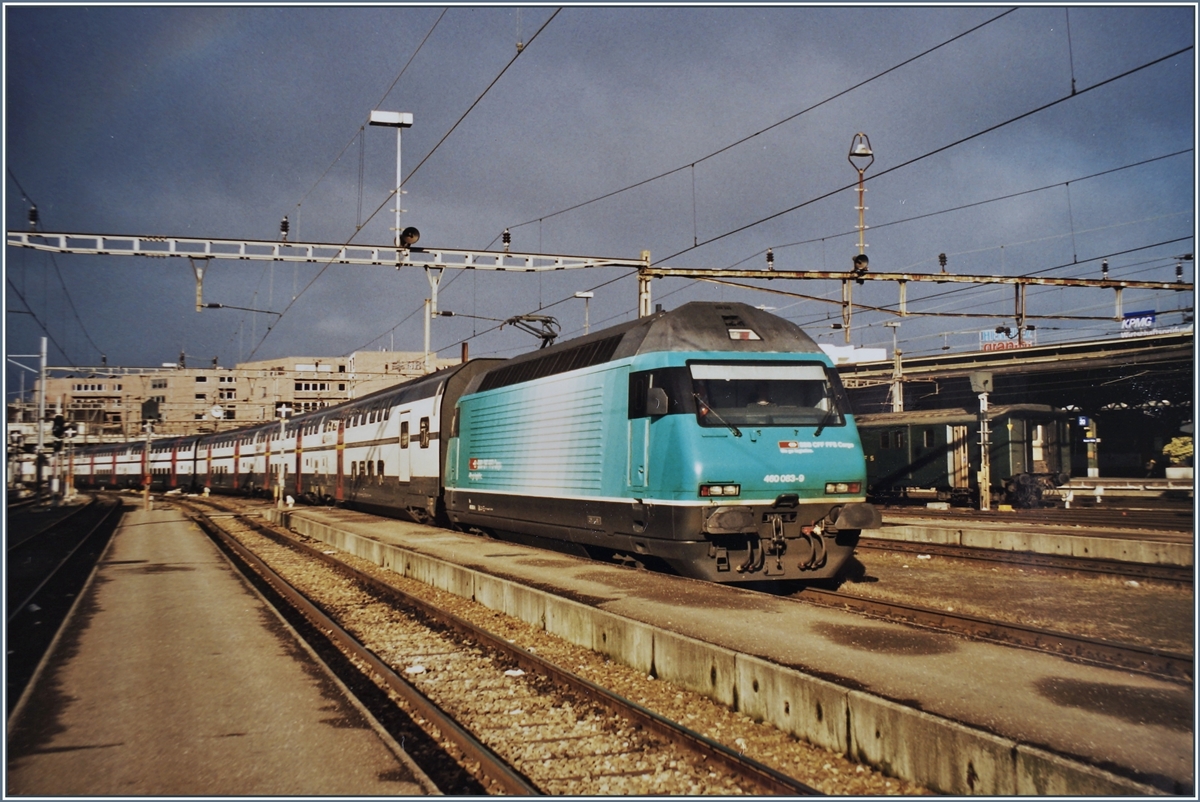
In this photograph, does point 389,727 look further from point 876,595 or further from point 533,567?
point 876,595

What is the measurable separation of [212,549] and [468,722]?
51.8 feet

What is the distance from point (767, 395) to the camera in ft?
38.5

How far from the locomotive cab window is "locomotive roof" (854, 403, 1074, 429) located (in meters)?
19.2

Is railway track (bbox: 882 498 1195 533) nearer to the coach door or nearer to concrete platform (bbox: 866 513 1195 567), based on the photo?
concrete platform (bbox: 866 513 1195 567)

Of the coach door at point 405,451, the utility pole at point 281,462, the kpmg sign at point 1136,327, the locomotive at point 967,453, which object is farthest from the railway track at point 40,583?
the locomotive at point 967,453

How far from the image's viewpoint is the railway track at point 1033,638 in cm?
782

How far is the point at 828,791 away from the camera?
5383 millimetres

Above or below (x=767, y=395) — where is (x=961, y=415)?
above

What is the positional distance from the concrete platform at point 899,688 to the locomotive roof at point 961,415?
21.8 metres

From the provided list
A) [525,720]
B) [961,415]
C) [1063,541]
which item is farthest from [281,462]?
[525,720]

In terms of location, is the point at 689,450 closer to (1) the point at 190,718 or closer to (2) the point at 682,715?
(2) the point at 682,715

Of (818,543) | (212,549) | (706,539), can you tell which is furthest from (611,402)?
(212,549)

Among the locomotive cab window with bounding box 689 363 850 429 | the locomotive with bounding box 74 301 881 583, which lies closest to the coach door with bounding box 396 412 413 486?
the locomotive with bounding box 74 301 881 583

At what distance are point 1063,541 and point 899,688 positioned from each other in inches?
Result: 449
